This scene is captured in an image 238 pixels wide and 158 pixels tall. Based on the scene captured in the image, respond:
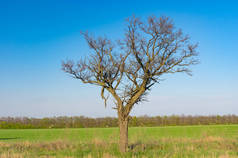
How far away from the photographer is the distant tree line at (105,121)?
276 ft

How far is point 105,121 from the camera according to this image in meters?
86.3

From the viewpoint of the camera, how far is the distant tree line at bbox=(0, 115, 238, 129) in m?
84.2

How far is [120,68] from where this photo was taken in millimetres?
13727

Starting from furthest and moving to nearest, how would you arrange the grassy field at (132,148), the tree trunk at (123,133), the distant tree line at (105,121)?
the distant tree line at (105,121) < the tree trunk at (123,133) < the grassy field at (132,148)

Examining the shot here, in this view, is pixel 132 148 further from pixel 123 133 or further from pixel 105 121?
pixel 105 121

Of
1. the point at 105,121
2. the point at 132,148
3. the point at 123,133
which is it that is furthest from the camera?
the point at 105,121

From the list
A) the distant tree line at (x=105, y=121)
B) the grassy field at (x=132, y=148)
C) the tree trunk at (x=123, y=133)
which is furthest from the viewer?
the distant tree line at (x=105, y=121)

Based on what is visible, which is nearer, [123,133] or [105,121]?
[123,133]

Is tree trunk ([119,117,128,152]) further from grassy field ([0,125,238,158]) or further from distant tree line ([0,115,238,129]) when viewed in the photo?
distant tree line ([0,115,238,129])

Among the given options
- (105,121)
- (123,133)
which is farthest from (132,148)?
(105,121)

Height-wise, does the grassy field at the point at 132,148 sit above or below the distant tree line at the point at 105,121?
above

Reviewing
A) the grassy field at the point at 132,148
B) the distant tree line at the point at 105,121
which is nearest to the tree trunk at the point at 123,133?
the grassy field at the point at 132,148

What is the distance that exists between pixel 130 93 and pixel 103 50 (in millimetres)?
2805

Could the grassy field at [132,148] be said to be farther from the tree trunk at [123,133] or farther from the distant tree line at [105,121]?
the distant tree line at [105,121]
